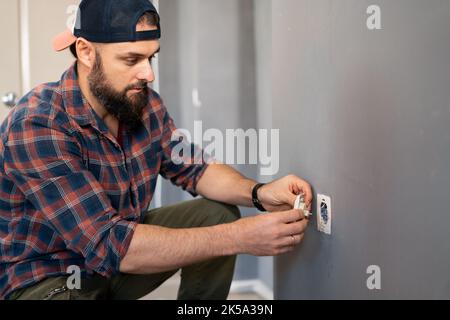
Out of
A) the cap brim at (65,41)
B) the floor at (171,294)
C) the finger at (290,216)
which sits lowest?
the floor at (171,294)

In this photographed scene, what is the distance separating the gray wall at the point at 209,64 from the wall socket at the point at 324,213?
0.87 meters

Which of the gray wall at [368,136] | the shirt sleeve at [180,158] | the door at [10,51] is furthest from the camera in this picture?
the door at [10,51]

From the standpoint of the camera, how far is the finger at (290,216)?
111cm

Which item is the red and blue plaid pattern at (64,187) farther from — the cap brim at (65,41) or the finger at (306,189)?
the finger at (306,189)

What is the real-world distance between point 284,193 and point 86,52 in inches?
22.7

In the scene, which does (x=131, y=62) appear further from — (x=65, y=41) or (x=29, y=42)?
(x=29, y=42)

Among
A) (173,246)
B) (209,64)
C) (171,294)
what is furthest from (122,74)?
(171,294)

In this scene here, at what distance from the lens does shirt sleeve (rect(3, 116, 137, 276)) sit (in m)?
A: 1.09

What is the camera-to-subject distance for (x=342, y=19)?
1.08 metres

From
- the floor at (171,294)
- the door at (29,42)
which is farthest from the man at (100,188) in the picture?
the door at (29,42)

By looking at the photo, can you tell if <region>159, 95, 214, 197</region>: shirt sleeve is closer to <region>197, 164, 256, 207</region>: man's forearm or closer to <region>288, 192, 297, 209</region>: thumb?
<region>197, 164, 256, 207</region>: man's forearm

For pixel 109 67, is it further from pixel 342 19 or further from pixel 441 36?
pixel 441 36

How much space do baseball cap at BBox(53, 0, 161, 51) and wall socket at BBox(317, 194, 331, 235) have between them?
0.53 meters

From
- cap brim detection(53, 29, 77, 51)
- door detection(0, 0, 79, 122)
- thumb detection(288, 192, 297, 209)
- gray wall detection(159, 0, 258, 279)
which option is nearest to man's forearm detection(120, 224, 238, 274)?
thumb detection(288, 192, 297, 209)
